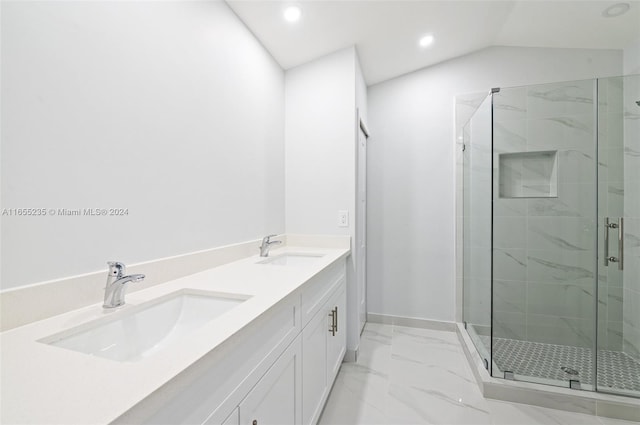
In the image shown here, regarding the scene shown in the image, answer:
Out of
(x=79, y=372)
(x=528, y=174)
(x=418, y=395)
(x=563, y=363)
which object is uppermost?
(x=528, y=174)

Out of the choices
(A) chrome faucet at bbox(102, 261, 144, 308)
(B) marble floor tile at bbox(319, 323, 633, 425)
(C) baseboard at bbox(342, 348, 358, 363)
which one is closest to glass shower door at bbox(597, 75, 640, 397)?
(B) marble floor tile at bbox(319, 323, 633, 425)

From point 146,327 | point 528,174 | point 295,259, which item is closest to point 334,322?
point 295,259

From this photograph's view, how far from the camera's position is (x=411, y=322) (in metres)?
2.88

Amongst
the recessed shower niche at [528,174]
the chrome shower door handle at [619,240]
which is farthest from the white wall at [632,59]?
the chrome shower door handle at [619,240]

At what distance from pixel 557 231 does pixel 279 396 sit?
7.74 ft

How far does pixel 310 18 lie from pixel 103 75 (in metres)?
1.37

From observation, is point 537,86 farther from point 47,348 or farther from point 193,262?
point 47,348

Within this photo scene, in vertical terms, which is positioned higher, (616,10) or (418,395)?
(616,10)

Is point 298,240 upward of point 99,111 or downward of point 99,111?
downward

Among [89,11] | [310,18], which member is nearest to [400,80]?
[310,18]

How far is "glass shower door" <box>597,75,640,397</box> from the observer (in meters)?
2.01

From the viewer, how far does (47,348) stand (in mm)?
648

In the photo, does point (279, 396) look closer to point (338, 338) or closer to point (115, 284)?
point (115, 284)

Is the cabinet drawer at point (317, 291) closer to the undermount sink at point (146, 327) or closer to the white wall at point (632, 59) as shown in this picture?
the undermount sink at point (146, 327)
